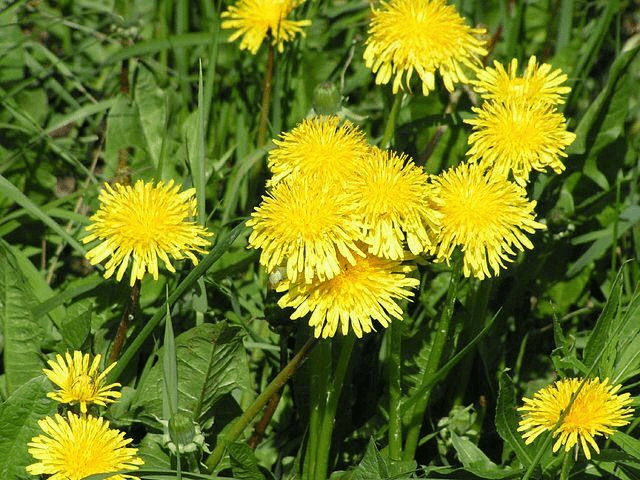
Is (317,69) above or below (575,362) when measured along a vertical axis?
above

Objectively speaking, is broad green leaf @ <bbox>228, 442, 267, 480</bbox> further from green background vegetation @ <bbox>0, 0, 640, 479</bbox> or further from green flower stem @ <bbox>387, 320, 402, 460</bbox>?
green flower stem @ <bbox>387, 320, 402, 460</bbox>

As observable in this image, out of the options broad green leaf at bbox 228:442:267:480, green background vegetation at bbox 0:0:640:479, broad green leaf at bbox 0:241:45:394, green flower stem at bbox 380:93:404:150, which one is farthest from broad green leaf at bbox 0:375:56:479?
green flower stem at bbox 380:93:404:150

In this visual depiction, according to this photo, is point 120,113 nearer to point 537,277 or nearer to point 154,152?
point 154,152

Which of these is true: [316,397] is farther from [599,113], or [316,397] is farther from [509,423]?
[599,113]

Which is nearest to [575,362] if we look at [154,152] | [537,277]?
[537,277]

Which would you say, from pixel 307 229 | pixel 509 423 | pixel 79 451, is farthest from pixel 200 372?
pixel 509 423
